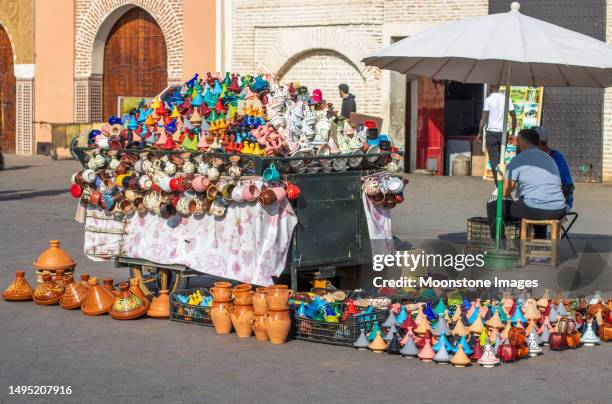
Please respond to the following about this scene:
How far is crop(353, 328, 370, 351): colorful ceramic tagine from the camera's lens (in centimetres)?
769

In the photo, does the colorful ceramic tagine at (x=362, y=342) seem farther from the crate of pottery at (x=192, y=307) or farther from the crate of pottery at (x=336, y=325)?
the crate of pottery at (x=192, y=307)

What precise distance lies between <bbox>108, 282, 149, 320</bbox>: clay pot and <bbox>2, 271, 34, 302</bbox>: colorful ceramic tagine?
0.98 meters

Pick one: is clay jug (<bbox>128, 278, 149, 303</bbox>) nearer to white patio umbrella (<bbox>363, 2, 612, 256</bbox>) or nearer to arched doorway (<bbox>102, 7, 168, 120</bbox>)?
white patio umbrella (<bbox>363, 2, 612, 256</bbox>)

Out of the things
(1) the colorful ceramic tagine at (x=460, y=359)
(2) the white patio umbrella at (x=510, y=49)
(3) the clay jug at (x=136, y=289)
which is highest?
(2) the white patio umbrella at (x=510, y=49)

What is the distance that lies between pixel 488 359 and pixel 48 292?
11.9 ft

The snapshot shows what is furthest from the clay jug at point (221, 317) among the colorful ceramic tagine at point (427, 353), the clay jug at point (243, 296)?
the colorful ceramic tagine at point (427, 353)

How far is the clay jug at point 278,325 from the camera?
779 centimetres

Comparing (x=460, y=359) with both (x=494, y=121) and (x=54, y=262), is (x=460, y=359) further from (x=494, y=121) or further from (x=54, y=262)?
(x=494, y=121)

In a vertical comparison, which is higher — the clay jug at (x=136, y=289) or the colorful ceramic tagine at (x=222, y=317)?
the clay jug at (x=136, y=289)

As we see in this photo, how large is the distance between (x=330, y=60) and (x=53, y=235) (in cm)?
1085

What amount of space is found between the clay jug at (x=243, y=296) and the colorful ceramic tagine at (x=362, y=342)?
0.81m

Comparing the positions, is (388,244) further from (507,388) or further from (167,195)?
(507,388)

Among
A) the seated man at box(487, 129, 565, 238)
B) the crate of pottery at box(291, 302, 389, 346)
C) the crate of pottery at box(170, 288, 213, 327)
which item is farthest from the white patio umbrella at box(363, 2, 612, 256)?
the crate of pottery at box(170, 288, 213, 327)

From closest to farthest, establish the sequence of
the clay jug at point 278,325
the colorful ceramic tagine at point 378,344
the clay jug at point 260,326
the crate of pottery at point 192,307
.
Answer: the colorful ceramic tagine at point 378,344 → the clay jug at point 278,325 → the clay jug at point 260,326 → the crate of pottery at point 192,307
